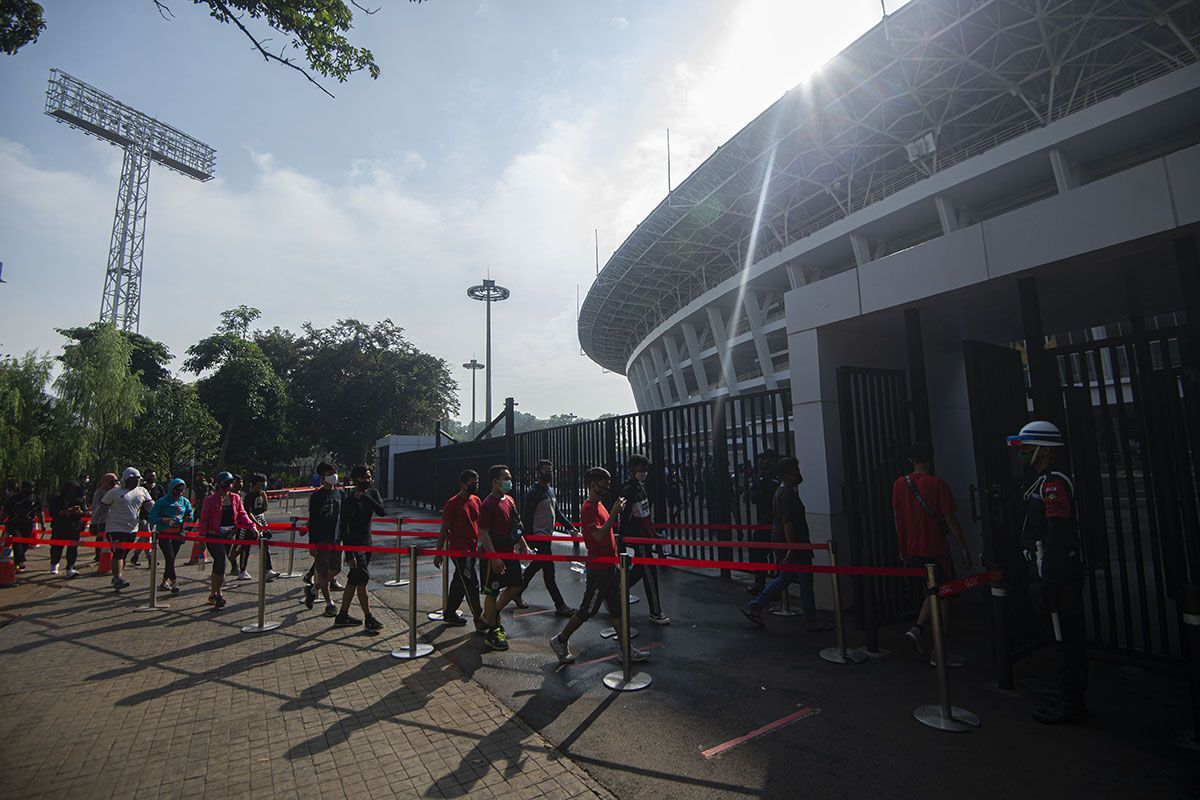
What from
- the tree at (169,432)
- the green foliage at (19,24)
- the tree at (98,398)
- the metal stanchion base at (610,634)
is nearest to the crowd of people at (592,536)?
the metal stanchion base at (610,634)

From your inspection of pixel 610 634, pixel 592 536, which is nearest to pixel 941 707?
pixel 592 536

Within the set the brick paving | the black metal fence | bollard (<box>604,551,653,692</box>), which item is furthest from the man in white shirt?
bollard (<box>604,551,653,692</box>)

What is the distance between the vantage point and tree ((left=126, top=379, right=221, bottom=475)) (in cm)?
2036

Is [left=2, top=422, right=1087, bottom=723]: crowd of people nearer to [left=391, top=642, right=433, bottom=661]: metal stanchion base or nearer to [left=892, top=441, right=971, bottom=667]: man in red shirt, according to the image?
[left=892, top=441, right=971, bottom=667]: man in red shirt

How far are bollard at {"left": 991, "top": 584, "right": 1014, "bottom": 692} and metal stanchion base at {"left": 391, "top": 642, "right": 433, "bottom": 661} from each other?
15.7 ft

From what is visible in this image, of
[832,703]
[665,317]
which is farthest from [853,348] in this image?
[665,317]

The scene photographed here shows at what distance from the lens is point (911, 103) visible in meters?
27.3

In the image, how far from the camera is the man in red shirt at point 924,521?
15.8 ft

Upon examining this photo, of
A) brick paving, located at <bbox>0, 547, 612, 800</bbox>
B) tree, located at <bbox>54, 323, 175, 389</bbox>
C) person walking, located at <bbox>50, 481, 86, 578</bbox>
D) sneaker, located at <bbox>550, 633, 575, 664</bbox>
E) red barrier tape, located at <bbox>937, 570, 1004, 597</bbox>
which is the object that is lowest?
brick paving, located at <bbox>0, 547, 612, 800</bbox>

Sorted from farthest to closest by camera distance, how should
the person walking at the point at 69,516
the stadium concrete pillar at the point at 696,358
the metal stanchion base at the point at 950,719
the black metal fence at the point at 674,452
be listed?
1. the stadium concrete pillar at the point at 696,358
2. the person walking at the point at 69,516
3. the black metal fence at the point at 674,452
4. the metal stanchion base at the point at 950,719

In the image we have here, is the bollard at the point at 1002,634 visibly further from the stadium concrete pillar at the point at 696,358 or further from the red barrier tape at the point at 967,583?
the stadium concrete pillar at the point at 696,358

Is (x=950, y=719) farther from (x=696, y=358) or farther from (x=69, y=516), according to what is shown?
A: (x=696, y=358)

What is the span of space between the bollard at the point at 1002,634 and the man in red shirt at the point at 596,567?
2.71m

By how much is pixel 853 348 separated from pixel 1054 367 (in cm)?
230
